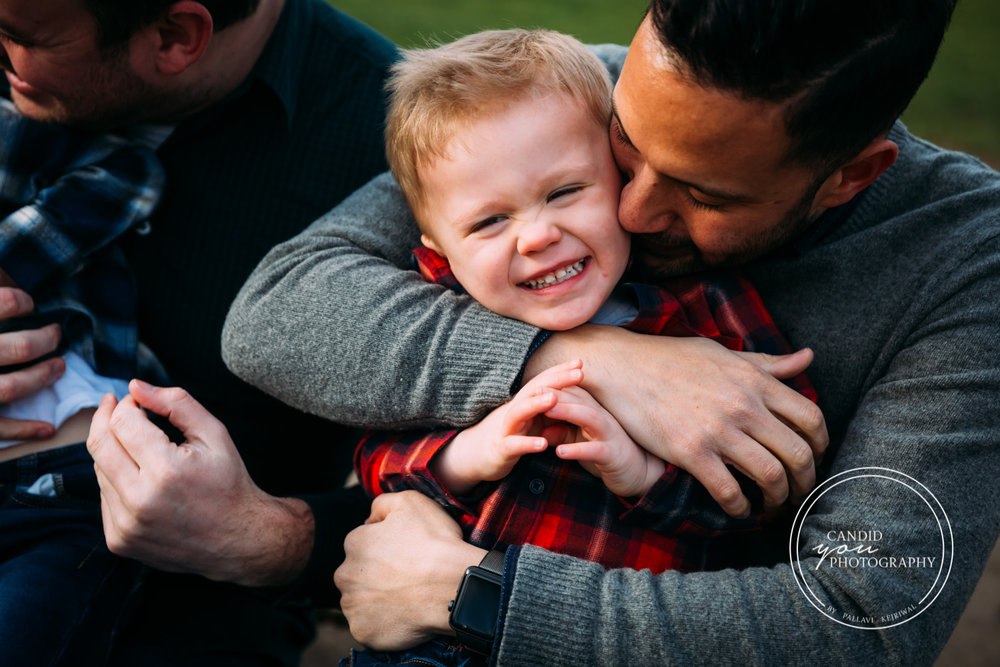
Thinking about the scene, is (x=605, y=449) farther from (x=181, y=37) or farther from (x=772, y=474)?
(x=181, y=37)

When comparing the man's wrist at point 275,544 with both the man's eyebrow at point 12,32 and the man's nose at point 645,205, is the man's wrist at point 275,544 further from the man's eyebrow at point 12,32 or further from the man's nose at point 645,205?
the man's eyebrow at point 12,32

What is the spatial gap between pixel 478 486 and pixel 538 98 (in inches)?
33.7

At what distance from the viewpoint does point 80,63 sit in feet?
6.33

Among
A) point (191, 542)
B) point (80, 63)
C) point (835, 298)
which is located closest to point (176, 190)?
point (80, 63)

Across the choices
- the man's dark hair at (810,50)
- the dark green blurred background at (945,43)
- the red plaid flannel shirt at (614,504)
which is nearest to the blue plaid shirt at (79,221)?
the red plaid flannel shirt at (614,504)

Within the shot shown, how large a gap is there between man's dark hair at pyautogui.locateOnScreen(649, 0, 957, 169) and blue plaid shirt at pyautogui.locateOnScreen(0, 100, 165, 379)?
1432 millimetres

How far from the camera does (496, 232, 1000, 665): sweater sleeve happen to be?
145 cm

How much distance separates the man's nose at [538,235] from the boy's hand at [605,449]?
0.99 feet

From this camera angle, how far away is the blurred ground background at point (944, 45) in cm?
697

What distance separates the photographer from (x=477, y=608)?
1.54 m

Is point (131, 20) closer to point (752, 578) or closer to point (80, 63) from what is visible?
point (80, 63)

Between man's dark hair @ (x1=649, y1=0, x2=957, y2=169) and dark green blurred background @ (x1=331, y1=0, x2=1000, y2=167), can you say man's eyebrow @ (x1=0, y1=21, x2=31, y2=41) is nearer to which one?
man's dark hair @ (x1=649, y1=0, x2=957, y2=169)

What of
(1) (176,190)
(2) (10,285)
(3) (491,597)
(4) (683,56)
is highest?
(4) (683,56)

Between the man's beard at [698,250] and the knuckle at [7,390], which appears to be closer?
the man's beard at [698,250]
